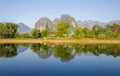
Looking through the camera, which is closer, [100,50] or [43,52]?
[43,52]

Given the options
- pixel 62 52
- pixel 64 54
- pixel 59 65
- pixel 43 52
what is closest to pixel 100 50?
pixel 62 52

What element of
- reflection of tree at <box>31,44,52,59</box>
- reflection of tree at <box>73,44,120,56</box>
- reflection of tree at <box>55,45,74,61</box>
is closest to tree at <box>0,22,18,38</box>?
reflection of tree at <box>31,44,52,59</box>

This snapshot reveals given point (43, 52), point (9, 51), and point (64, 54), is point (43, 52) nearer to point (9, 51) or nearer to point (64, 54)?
point (64, 54)

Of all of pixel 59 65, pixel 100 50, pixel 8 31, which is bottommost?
pixel 100 50

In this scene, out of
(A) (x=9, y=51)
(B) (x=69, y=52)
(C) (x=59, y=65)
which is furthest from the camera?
(A) (x=9, y=51)

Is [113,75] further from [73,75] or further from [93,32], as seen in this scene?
[93,32]

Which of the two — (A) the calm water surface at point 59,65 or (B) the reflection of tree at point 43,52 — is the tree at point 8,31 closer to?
(B) the reflection of tree at point 43,52

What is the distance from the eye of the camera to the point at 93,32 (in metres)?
115

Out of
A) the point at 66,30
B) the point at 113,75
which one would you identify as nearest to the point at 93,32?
the point at 66,30

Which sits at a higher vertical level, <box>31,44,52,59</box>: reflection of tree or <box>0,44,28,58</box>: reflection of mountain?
<box>0,44,28,58</box>: reflection of mountain

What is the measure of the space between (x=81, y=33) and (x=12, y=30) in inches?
1397

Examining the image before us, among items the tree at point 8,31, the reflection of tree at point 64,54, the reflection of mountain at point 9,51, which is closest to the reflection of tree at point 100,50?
the reflection of tree at point 64,54

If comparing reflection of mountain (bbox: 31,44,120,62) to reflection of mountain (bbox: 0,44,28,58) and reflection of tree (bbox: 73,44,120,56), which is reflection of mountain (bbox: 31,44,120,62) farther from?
reflection of mountain (bbox: 0,44,28,58)

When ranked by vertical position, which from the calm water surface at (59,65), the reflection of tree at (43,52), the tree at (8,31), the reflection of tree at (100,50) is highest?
the tree at (8,31)
